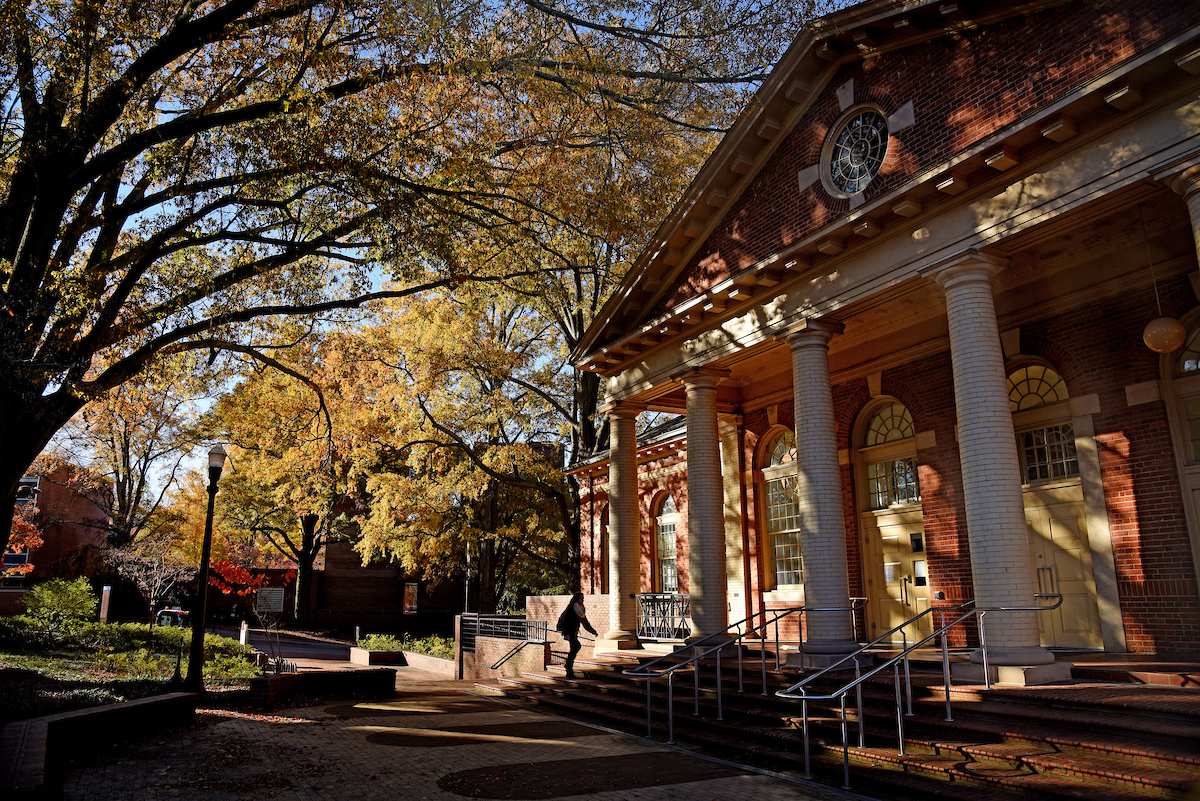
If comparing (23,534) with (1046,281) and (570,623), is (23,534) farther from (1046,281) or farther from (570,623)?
(1046,281)

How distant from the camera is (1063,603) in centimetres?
1169

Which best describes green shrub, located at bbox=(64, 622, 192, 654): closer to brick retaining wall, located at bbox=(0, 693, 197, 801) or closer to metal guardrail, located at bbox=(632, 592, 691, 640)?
brick retaining wall, located at bbox=(0, 693, 197, 801)

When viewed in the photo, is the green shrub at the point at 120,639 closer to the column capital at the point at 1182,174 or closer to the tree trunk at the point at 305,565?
the tree trunk at the point at 305,565

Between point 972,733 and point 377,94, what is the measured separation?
11.4 metres

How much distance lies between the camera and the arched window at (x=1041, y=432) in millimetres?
11969

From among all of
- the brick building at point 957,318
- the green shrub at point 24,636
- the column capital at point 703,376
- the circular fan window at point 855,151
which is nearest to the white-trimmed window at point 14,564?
the green shrub at point 24,636

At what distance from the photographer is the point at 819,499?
38.2 ft

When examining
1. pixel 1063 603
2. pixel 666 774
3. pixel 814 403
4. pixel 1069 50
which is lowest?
pixel 666 774

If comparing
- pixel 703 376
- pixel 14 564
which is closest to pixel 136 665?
pixel 703 376

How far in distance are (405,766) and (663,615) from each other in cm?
961

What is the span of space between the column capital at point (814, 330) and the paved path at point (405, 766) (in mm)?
6430

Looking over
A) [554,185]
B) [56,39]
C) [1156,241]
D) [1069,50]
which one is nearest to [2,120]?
[56,39]

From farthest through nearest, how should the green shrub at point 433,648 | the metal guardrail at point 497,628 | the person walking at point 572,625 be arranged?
the green shrub at point 433,648, the metal guardrail at point 497,628, the person walking at point 572,625

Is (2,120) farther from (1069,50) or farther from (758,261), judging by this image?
(1069,50)
